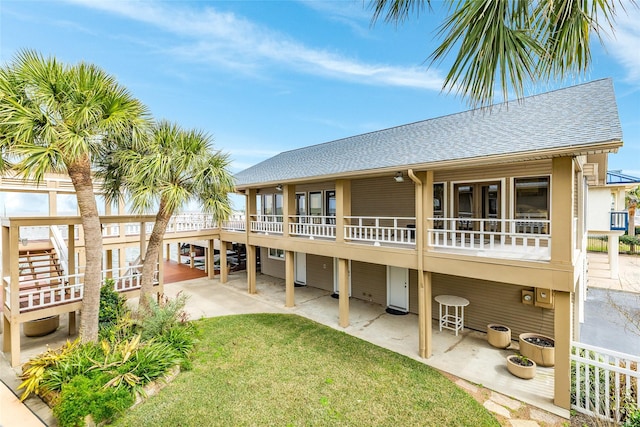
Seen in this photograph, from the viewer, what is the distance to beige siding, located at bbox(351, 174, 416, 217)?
10.9m

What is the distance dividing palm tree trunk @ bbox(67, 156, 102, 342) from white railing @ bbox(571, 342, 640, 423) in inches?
445

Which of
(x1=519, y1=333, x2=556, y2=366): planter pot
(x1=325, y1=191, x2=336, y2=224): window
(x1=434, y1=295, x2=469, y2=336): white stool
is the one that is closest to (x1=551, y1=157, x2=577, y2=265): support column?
(x1=519, y1=333, x2=556, y2=366): planter pot

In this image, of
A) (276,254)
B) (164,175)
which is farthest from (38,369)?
(276,254)

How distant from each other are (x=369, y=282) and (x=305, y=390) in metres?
6.81

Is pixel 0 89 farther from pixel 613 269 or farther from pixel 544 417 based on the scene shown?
pixel 613 269

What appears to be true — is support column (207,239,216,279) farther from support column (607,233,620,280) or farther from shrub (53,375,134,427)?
support column (607,233,620,280)

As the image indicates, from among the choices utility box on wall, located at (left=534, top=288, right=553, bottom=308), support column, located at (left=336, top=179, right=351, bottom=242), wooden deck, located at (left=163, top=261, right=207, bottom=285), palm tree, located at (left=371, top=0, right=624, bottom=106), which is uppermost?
palm tree, located at (left=371, top=0, right=624, bottom=106)

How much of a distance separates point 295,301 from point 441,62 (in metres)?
11.2

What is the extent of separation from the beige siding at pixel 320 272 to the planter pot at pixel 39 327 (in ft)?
33.6

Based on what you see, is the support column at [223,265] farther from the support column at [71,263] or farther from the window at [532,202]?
the window at [532,202]

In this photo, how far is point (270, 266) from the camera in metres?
17.6

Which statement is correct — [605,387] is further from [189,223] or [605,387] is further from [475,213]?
[189,223]

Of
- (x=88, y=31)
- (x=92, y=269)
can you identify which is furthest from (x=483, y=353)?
(x=88, y=31)

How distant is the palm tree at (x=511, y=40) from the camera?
3.05 meters
